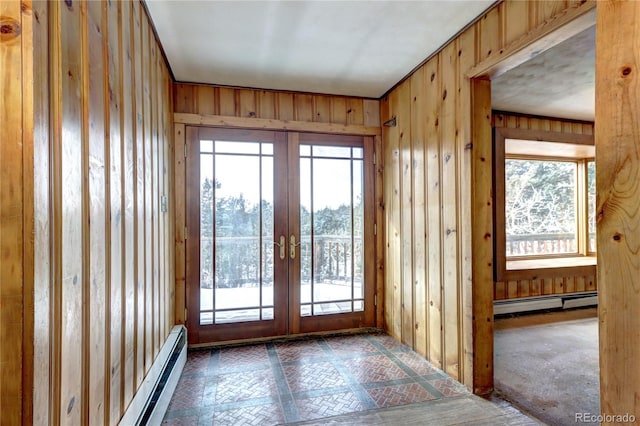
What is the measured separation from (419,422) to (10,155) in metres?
2.31

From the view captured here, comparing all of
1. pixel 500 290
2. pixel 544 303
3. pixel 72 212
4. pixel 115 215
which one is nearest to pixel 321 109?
pixel 115 215

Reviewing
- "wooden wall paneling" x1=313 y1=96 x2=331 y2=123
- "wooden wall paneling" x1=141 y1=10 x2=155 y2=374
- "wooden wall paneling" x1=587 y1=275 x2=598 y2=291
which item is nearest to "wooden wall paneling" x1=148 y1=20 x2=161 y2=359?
"wooden wall paneling" x1=141 y1=10 x2=155 y2=374

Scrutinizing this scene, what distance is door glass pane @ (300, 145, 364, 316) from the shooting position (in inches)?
132

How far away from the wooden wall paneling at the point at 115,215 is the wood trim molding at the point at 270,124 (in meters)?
1.51

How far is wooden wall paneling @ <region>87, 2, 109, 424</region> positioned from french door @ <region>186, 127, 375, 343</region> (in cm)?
175

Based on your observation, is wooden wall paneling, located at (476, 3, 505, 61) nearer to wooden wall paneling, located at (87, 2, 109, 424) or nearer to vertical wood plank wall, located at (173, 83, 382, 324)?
vertical wood plank wall, located at (173, 83, 382, 324)

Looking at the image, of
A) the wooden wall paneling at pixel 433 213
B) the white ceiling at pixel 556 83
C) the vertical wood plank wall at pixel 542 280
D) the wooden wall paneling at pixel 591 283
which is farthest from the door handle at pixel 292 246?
the wooden wall paneling at pixel 591 283

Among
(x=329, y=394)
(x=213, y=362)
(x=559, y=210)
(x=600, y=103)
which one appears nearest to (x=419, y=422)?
(x=329, y=394)

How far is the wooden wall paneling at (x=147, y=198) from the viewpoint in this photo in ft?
6.55

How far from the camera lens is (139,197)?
188 cm

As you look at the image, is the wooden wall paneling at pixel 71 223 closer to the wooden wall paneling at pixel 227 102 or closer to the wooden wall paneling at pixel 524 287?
the wooden wall paneling at pixel 227 102

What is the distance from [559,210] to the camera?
4.79 meters

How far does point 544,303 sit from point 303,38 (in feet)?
14.1

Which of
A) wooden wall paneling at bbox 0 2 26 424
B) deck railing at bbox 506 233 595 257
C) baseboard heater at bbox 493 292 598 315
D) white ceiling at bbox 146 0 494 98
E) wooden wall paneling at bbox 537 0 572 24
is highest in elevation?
white ceiling at bbox 146 0 494 98
